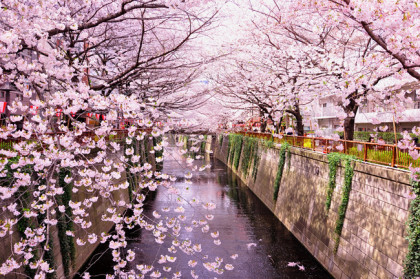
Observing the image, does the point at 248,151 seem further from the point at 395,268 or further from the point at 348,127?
the point at 395,268

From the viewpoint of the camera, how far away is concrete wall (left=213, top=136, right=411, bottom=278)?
825 centimetres

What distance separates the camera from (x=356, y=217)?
1030 cm

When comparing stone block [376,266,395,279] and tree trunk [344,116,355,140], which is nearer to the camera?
stone block [376,266,395,279]

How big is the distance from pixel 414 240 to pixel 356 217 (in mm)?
3063

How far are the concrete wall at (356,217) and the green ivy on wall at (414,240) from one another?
1.36ft

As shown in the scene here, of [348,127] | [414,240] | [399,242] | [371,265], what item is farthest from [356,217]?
[348,127]

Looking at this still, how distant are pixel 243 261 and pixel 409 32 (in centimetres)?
1008

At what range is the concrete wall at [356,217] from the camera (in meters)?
8.25

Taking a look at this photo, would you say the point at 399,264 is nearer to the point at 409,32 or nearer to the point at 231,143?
the point at 409,32

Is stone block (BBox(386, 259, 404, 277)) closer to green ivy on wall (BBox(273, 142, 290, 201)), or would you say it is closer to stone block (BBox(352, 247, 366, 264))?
A: stone block (BBox(352, 247, 366, 264))

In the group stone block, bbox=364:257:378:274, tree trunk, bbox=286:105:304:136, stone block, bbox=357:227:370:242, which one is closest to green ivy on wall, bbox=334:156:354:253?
stone block, bbox=357:227:370:242

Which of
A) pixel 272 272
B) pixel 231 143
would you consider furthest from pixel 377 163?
pixel 231 143

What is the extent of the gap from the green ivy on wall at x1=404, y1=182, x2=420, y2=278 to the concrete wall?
0.41 meters

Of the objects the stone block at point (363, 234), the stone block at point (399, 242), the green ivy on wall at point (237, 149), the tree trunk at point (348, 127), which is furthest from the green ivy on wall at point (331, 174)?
the green ivy on wall at point (237, 149)
